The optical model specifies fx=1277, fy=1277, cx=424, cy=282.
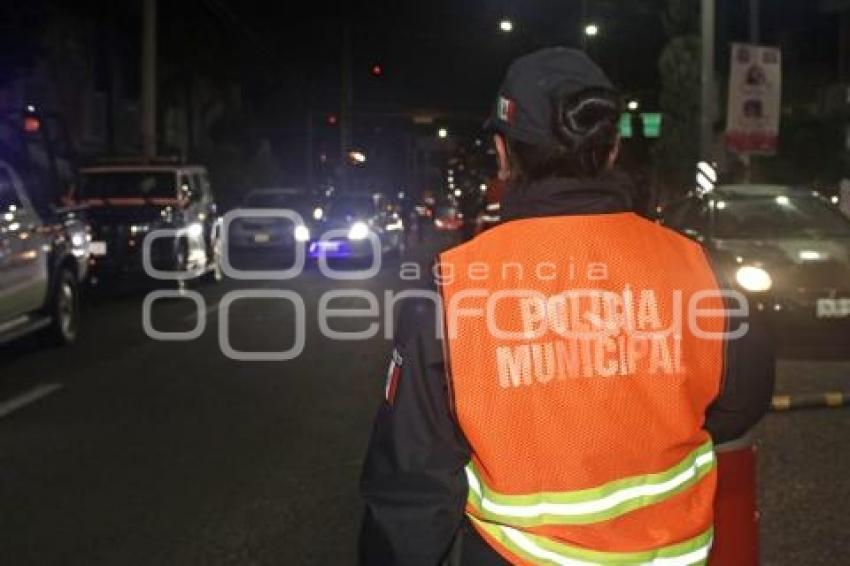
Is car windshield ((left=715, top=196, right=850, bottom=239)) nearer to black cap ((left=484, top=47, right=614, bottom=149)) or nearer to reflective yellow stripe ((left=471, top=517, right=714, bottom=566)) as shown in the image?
black cap ((left=484, top=47, right=614, bottom=149))

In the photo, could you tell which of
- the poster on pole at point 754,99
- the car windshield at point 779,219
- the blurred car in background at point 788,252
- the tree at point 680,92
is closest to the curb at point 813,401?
the blurred car in background at point 788,252

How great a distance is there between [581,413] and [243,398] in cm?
793

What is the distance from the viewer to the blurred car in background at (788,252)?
435 inches

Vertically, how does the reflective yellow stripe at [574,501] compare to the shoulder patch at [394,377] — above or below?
below

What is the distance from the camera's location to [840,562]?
222 inches

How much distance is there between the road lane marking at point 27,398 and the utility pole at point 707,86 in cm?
1484

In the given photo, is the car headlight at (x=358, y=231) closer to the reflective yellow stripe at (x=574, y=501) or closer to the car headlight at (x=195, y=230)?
the car headlight at (x=195, y=230)

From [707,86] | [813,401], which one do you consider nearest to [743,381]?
[813,401]

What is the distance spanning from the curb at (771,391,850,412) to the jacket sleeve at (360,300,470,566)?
22.7 ft

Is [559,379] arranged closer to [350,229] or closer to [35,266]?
[35,266]

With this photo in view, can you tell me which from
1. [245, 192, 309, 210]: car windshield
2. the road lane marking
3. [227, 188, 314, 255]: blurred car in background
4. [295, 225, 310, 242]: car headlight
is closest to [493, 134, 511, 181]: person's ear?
the road lane marking

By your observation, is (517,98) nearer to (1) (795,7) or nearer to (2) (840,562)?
(2) (840,562)

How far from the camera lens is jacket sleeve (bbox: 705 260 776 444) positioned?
2406 mm

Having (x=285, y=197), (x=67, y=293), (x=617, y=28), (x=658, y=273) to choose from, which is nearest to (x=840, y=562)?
(x=658, y=273)
